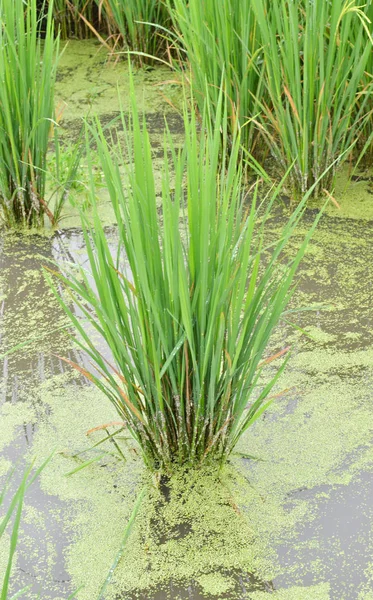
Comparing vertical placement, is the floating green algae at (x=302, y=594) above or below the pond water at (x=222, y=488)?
below

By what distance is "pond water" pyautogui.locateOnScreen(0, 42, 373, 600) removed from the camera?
4.27 feet

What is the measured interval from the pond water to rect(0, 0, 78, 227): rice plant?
36 cm

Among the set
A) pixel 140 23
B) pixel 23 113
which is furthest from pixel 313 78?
pixel 140 23

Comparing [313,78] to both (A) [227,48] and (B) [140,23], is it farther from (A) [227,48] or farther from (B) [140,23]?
(B) [140,23]

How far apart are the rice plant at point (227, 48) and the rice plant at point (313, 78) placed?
0.15ft

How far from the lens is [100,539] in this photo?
1372 millimetres

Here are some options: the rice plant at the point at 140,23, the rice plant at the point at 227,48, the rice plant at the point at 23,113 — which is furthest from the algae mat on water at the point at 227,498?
the rice plant at the point at 140,23

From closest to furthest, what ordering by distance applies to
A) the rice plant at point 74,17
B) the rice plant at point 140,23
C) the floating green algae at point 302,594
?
the floating green algae at point 302,594, the rice plant at point 140,23, the rice plant at point 74,17

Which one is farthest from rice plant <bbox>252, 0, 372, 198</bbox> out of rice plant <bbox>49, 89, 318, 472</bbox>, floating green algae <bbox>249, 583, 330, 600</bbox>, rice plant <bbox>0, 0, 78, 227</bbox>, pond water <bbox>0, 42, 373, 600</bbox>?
floating green algae <bbox>249, 583, 330, 600</bbox>

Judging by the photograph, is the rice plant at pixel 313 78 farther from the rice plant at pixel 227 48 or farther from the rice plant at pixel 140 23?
the rice plant at pixel 140 23

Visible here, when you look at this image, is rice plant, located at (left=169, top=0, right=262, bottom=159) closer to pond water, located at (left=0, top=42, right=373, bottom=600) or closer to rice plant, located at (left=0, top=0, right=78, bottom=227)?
rice plant, located at (left=0, top=0, right=78, bottom=227)

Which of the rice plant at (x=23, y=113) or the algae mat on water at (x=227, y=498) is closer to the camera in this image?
the algae mat on water at (x=227, y=498)

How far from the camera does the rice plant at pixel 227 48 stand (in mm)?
2148

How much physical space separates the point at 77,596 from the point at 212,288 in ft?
1.68
